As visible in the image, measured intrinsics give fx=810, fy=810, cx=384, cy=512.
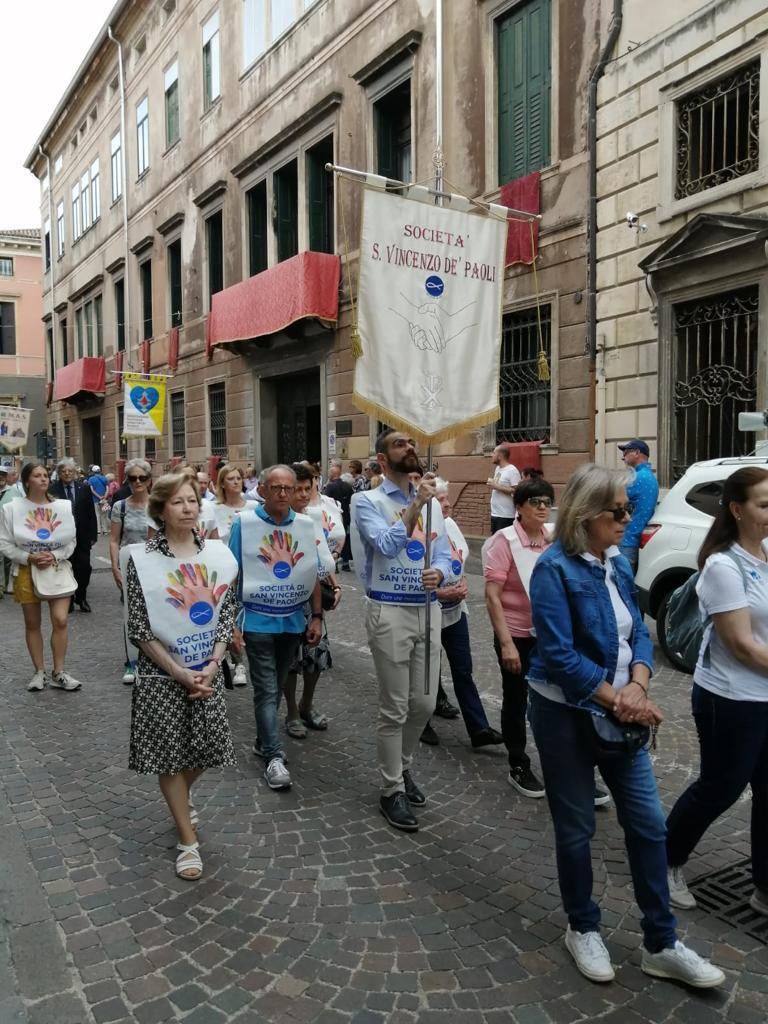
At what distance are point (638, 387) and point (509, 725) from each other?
7947 mm

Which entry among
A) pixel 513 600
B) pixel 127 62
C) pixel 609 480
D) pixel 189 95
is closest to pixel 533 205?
pixel 513 600

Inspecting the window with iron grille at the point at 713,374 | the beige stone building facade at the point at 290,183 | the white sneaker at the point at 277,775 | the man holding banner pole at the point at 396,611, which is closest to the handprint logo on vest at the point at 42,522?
the white sneaker at the point at 277,775

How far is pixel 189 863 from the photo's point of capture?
346 centimetres

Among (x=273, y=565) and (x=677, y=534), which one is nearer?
(x=273, y=565)

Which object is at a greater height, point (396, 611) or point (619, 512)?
point (619, 512)

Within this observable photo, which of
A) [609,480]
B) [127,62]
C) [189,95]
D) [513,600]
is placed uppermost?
[127,62]

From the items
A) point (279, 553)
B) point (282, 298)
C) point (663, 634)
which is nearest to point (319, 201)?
point (282, 298)

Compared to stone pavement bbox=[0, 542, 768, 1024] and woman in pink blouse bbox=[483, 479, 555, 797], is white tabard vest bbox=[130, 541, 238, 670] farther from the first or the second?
woman in pink blouse bbox=[483, 479, 555, 797]

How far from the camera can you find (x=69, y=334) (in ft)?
120

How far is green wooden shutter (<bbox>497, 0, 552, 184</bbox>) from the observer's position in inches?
500

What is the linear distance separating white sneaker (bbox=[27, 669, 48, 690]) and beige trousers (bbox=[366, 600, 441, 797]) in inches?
140

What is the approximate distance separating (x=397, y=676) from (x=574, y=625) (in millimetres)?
1364

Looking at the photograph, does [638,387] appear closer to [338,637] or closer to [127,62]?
[338,637]

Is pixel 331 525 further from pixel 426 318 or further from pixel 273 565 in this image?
pixel 426 318
